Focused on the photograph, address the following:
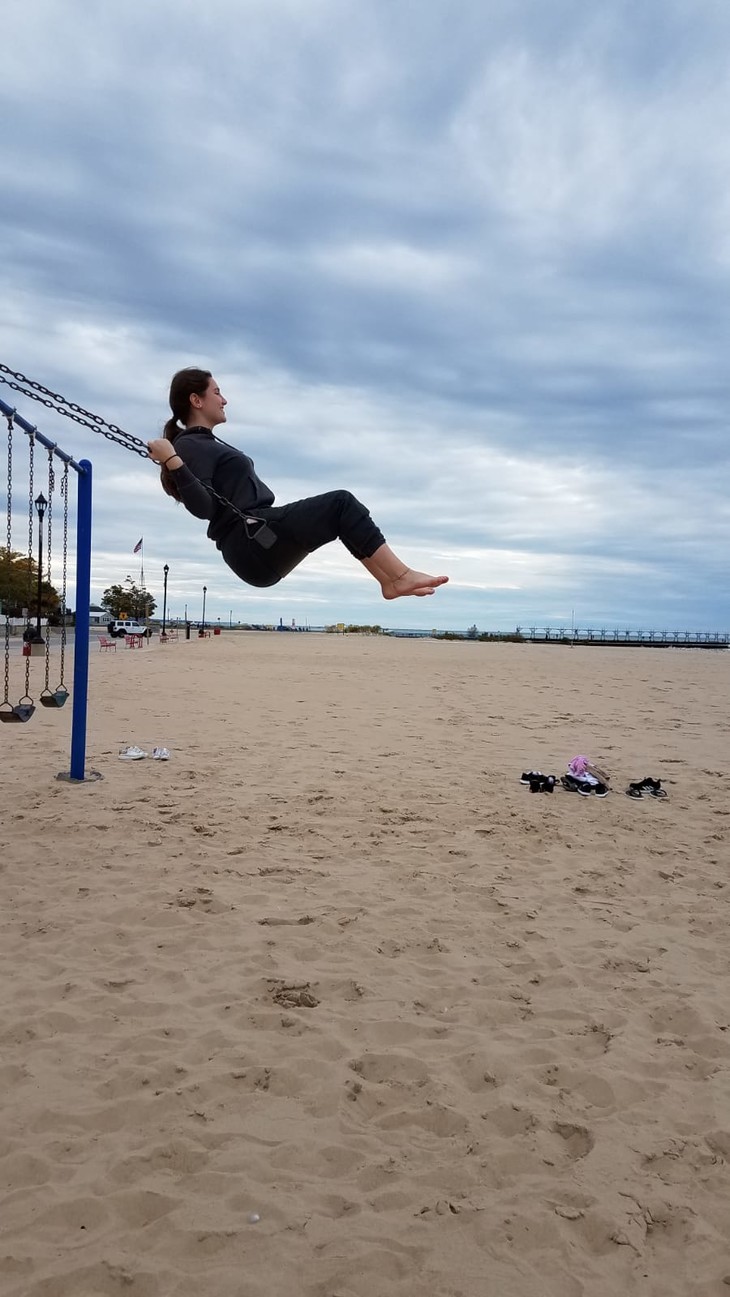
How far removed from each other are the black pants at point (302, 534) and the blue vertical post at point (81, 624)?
4.88 meters

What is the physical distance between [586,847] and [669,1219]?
4.10 metres

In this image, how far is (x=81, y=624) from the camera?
8.43 m

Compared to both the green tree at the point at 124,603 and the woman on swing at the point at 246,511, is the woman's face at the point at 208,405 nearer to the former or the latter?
the woman on swing at the point at 246,511

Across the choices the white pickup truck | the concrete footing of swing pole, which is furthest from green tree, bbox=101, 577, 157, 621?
the concrete footing of swing pole

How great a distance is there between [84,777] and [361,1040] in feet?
17.9

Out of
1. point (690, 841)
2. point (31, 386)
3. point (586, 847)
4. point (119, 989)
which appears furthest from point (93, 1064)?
point (690, 841)

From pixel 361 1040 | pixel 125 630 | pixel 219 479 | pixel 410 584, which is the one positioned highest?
pixel 219 479

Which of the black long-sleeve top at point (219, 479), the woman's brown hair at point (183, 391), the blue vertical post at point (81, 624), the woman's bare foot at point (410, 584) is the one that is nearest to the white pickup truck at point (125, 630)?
the blue vertical post at point (81, 624)

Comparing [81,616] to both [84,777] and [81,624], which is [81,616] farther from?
[84,777]

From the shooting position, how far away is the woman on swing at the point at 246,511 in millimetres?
3578

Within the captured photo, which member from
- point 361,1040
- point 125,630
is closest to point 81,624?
point 361,1040

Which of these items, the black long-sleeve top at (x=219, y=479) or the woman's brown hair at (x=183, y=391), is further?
the woman's brown hair at (x=183, y=391)

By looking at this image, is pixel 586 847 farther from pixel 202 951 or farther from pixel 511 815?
pixel 202 951

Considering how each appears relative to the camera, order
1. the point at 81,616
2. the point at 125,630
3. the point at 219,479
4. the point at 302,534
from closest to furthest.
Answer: the point at 302,534 → the point at 219,479 → the point at 81,616 → the point at 125,630
